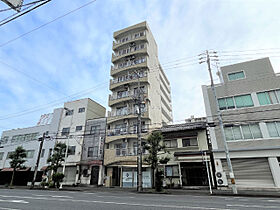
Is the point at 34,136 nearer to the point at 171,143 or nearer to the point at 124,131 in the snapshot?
the point at 124,131

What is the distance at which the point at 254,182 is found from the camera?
52.7ft

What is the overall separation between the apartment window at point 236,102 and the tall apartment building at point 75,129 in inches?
776

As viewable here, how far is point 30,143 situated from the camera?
32688 millimetres

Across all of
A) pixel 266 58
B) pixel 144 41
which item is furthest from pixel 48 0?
pixel 144 41

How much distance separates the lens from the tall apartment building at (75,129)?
2648 cm

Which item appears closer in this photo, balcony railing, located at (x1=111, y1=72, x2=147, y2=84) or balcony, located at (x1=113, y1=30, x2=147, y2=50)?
balcony railing, located at (x1=111, y1=72, x2=147, y2=84)

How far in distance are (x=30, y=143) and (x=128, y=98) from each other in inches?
906

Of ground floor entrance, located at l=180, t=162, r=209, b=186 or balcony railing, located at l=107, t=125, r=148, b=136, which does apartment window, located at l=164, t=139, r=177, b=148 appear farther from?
balcony railing, located at l=107, t=125, r=148, b=136

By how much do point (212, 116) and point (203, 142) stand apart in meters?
3.37

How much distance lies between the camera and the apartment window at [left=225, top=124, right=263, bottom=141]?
17344mm

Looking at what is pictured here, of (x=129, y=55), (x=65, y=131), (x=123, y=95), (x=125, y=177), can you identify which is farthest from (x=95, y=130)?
(x=129, y=55)

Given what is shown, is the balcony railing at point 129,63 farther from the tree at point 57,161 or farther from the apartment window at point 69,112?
the tree at point 57,161

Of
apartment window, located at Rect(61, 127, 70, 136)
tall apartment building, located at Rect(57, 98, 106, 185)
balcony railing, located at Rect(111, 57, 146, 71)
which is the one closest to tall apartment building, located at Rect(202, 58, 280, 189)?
balcony railing, located at Rect(111, 57, 146, 71)

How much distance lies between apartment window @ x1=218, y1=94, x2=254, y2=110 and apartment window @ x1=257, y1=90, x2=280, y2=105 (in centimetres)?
99
